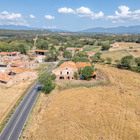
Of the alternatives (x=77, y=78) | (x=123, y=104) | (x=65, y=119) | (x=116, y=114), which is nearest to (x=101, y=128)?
(x=116, y=114)

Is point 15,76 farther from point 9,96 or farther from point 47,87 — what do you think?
point 47,87

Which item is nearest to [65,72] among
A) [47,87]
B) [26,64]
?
[47,87]

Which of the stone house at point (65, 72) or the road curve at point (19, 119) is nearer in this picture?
the road curve at point (19, 119)

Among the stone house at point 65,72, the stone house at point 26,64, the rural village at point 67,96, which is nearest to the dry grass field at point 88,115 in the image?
the rural village at point 67,96

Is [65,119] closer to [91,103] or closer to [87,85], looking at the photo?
[91,103]

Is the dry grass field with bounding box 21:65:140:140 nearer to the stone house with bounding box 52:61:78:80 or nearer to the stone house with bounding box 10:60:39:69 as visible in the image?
the stone house with bounding box 52:61:78:80

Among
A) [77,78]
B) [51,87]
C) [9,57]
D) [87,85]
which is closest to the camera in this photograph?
[51,87]

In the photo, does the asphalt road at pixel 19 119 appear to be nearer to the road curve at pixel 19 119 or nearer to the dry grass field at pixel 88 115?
the road curve at pixel 19 119
